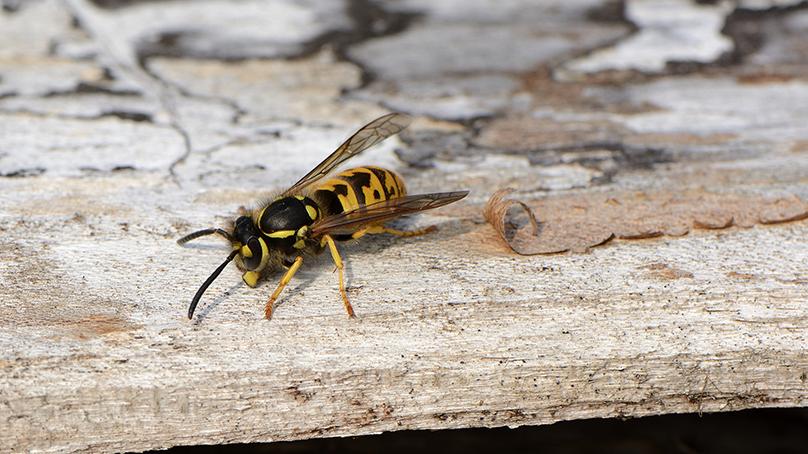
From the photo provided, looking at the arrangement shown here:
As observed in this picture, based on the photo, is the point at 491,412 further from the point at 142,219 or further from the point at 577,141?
the point at 577,141

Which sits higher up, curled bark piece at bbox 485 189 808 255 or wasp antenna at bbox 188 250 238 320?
curled bark piece at bbox 485 189 808 255

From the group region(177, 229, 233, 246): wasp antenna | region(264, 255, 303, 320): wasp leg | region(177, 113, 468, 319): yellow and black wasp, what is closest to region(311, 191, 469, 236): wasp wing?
region(177, 113, 468, 319): yellow and black wasp

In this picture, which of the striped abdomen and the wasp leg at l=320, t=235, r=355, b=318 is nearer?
the wasp leg at l=320, t=235, r=355, b=318

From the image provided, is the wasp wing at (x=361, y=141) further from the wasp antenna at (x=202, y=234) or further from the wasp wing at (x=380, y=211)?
the wasp antenna at (x=202, y=234)

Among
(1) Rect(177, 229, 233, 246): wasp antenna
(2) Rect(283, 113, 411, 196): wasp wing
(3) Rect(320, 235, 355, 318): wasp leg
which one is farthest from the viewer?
(2) Rect(283, 113, 411, 196): wasp wing

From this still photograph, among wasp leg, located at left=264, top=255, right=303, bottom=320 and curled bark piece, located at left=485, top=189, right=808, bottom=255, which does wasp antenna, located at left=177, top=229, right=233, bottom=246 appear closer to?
wasp leg, located at left=264, top=255, right=303, bottom=320

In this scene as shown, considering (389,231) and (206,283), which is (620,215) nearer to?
(389,231)

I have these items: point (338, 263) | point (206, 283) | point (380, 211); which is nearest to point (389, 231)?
point (380, 211)
